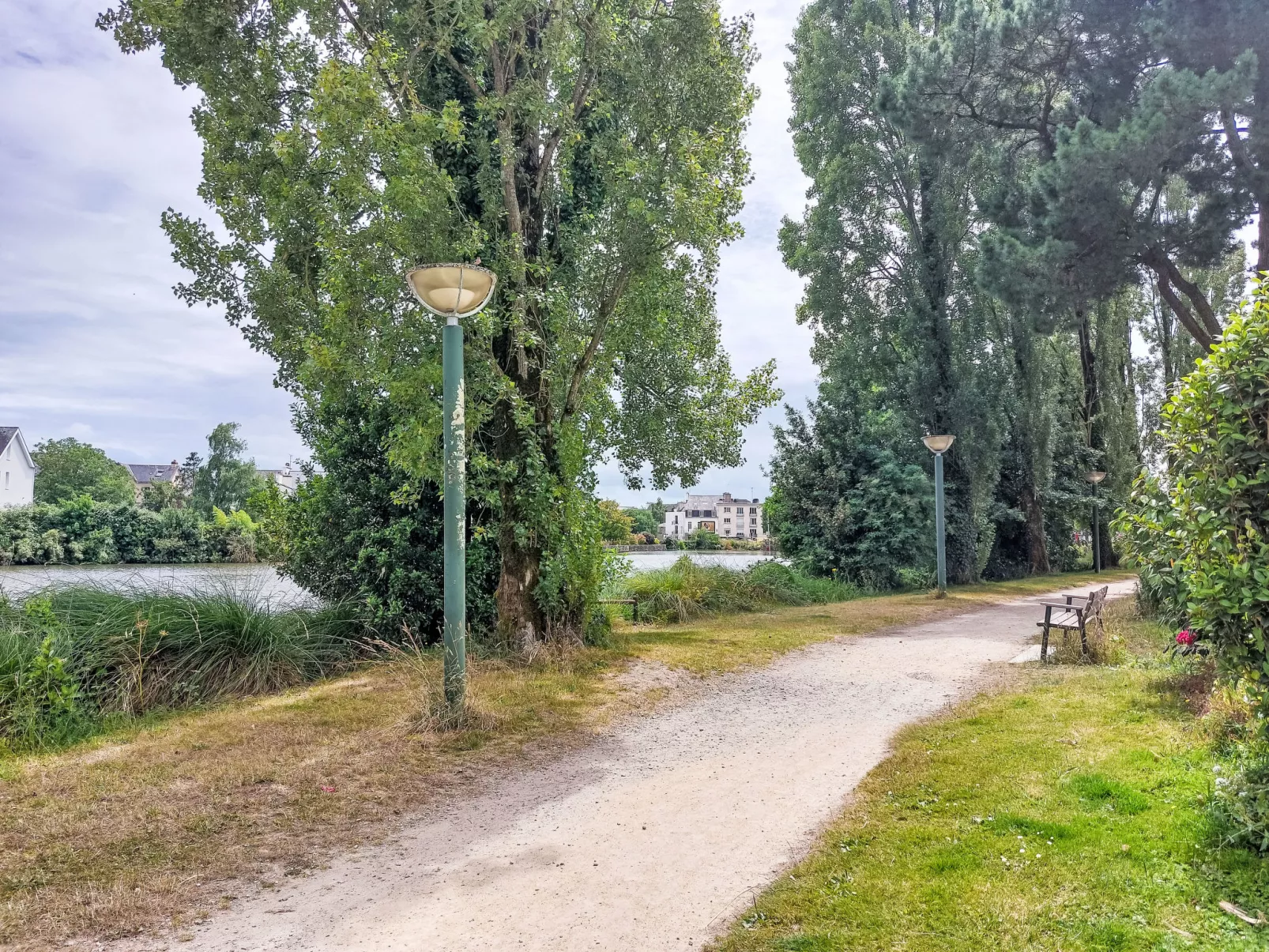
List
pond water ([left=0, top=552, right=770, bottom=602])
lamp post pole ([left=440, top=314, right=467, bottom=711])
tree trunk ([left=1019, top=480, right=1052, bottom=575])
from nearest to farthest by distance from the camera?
lamp post pole ([left=440, top=314, right=467, bottom=711]) < pond water ([left=0, top=552, right=770, bottom=602]) < tree trunk ([left=1019, top=480, right=1052, bottom=575])

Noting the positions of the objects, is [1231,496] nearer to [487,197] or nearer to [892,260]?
[487,197]

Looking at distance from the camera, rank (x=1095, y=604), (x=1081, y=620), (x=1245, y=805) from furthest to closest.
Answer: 1. (x=1095, y=604)
2. (x=1081, y=620)
3. (x=1245, y=805)

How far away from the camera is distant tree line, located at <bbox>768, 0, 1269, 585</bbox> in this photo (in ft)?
44.0

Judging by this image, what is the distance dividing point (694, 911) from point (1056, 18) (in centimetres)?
1728

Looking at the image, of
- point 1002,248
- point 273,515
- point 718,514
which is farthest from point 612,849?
point 718,514

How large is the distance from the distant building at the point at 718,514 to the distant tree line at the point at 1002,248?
6696 cm

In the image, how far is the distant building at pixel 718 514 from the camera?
96.4 meters

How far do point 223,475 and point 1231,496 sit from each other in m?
56.2

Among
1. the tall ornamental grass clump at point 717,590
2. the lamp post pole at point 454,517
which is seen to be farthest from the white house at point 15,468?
the lamp post pole at point 454,517

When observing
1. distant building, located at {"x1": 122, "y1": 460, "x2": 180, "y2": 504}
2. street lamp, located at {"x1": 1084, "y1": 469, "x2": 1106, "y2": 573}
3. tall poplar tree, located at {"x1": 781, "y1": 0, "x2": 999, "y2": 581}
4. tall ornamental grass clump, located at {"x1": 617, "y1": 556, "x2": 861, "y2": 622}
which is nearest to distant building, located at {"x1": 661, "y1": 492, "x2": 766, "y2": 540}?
distant building, located at {"x1": 122, "y1": 460, "x2": 180, "y2": 504}

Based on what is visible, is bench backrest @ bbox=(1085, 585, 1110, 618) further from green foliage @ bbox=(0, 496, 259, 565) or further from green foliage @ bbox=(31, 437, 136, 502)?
green foliage @ bbox=(31, 437, 136, 502)

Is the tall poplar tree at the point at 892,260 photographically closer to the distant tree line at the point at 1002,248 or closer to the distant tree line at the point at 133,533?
the distant tree line at the point at 1002,248

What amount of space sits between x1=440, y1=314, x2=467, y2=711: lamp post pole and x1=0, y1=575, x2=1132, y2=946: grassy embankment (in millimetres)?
341

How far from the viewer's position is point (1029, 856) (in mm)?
3719
